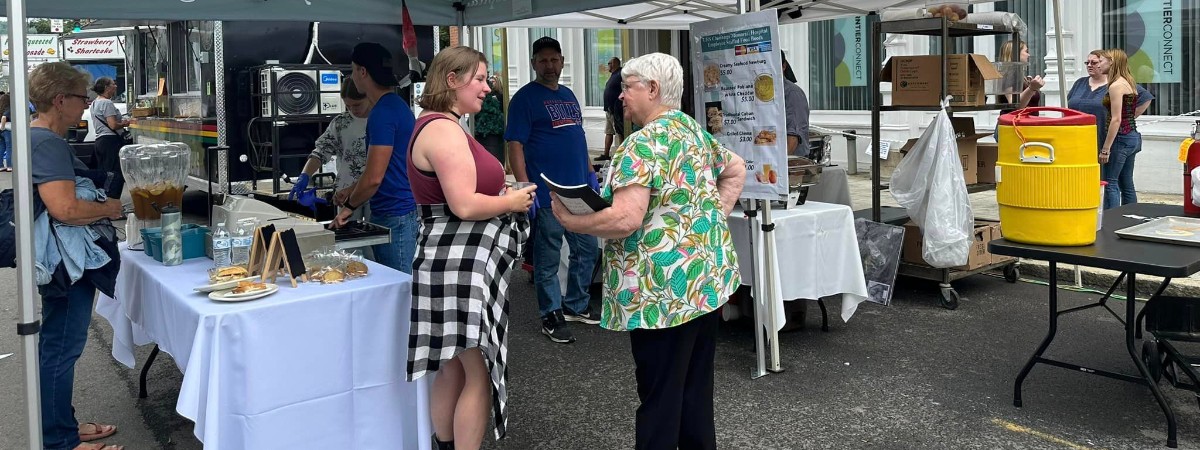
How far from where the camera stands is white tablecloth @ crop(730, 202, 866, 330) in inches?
205

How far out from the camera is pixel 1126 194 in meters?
8.29

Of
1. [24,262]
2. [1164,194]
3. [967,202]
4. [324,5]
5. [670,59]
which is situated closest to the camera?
[24,262]

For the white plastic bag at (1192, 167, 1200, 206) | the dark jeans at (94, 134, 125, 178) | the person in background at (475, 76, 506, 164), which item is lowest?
the white plastic bag at (1192, 167, 1200, 206)

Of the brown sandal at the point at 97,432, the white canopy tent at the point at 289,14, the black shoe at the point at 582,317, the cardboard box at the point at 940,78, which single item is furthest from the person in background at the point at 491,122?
the brown sandal at the point at 97,432

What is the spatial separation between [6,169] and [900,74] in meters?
19.7

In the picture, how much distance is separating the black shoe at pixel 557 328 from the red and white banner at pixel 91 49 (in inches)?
658

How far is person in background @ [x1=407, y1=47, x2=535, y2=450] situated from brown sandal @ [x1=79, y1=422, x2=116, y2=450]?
189cm

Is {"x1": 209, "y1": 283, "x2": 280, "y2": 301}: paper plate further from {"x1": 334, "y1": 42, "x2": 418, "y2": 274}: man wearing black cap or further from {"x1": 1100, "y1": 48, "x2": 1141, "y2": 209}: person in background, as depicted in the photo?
{"x1": 1100, "y1": 48, "x2": 1141, "y2": 209}: person in background

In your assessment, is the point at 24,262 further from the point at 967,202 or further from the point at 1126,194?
the point at 1126,194

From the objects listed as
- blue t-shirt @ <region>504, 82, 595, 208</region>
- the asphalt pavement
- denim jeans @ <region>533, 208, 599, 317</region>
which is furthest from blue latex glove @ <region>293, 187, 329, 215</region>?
denim jeans @ <region>533, 208, 599, 317</region>

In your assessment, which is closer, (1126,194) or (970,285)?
(970,285)

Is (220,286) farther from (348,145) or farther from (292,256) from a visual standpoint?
(348,145)

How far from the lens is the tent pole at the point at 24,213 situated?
9.07 feet

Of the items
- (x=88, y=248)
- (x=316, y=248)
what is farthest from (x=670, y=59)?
(x=88, y=248)
